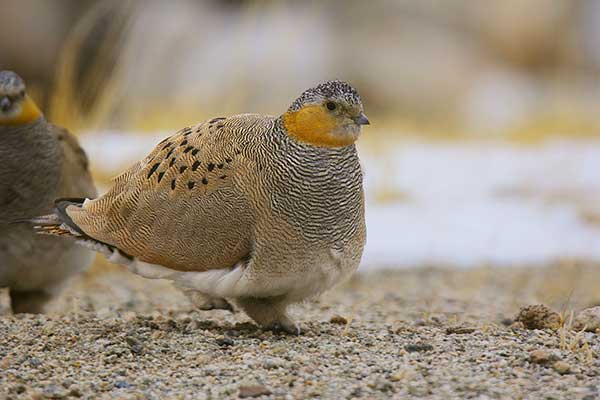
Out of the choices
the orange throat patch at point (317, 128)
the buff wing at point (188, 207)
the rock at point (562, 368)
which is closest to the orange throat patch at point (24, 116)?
the buff wing at point (188, 207)

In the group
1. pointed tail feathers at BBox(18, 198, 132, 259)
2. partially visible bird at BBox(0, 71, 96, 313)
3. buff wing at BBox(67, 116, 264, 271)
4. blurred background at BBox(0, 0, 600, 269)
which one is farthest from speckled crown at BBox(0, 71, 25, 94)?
blurred background at BBox(0, 0, 600, 269)

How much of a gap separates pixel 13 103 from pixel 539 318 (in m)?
2.83

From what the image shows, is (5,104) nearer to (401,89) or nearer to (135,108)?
(135,108)

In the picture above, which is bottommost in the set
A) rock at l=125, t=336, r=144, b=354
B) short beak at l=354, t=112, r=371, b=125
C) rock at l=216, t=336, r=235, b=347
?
rock at l=125, t=336, r=144, b=354

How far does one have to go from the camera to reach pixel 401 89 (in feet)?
58.5

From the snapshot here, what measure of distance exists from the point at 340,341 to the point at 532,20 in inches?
691

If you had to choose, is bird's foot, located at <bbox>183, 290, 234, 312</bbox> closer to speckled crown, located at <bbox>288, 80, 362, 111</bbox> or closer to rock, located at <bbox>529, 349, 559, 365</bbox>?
speckled crown, located at <bbox>288, 80, 362, 111</bbox>

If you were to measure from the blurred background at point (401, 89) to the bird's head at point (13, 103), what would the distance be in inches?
98.4

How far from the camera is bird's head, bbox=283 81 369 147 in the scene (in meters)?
4.29

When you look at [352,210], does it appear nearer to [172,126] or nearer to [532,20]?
[172,126]

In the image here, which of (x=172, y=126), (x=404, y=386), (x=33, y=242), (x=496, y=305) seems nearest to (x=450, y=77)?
(x=172, y=126)

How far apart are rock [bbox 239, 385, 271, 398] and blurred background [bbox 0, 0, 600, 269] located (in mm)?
4011

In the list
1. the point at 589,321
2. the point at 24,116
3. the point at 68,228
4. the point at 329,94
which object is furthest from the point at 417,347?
the point at 24,116

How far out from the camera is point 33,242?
5.54 m
